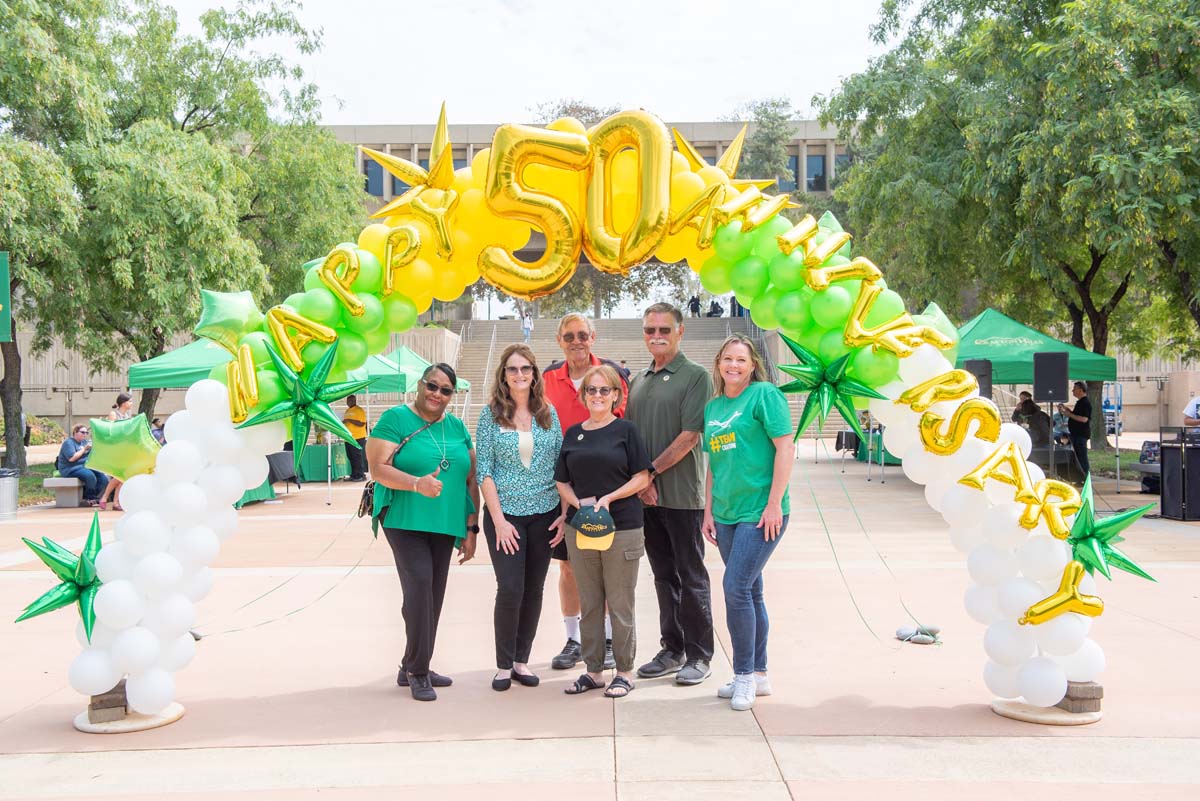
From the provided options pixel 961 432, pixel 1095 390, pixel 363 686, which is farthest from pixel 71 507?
pixel 1095 390

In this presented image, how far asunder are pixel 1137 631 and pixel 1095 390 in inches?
690

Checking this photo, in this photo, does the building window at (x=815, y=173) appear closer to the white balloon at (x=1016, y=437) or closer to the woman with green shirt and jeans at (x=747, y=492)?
the white balloon at (x=1016, y=437)

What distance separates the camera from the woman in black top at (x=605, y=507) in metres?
5.13

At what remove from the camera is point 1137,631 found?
6457mm

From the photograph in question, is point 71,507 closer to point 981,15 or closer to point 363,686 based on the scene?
point 363,686

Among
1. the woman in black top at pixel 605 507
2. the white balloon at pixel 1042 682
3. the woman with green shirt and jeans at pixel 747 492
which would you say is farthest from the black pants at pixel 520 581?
the white balloon at pixel 1042 682

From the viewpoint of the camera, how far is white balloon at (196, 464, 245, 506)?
5.00 metres

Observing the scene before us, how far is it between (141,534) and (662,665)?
8.94 feet

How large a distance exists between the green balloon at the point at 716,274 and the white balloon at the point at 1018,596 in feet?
6.75

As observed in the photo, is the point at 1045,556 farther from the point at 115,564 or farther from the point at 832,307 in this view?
the point at 115,564

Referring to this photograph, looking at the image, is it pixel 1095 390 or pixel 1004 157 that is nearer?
pixel 1004 157

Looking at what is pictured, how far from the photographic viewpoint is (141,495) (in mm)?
4883

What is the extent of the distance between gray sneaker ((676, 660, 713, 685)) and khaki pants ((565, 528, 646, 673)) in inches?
11.2

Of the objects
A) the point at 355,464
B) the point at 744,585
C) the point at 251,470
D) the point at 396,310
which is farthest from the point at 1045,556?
the point at 355,464
